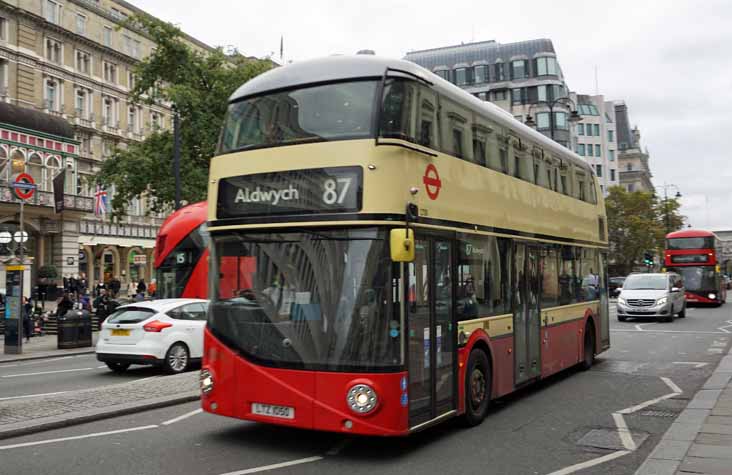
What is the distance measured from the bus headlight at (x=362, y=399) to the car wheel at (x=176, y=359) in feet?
26.8

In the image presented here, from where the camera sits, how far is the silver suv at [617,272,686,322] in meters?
26.9

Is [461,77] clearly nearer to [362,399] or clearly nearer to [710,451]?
[710,451]

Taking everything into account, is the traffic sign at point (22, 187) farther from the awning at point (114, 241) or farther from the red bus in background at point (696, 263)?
the awning at point (114, 241)

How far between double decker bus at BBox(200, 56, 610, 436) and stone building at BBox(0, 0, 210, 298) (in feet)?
103

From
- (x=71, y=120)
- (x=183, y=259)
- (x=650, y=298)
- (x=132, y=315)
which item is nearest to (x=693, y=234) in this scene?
(x=650, y=298)

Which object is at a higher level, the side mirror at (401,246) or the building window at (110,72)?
the building window at (110,72)

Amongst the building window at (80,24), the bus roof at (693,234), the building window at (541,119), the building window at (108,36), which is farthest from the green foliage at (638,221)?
the building window at (80,24)

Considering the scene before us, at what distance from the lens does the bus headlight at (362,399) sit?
22.3ft

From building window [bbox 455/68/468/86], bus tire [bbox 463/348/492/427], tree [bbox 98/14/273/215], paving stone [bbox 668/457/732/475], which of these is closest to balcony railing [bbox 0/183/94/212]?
tree [bbox 98/14/273/215]

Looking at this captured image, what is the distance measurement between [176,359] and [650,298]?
1904 cm

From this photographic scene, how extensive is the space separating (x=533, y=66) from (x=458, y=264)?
92.9 metres

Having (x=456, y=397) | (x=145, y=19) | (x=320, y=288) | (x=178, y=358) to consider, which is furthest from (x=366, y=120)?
(x=145, y=19)

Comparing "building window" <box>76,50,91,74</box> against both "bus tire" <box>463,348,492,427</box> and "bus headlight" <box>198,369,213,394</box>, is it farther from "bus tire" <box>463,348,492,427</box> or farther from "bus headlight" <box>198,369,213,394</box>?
"bus tire" <box>463,348,492,427</box>

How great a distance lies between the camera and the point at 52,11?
5156 centimetres
